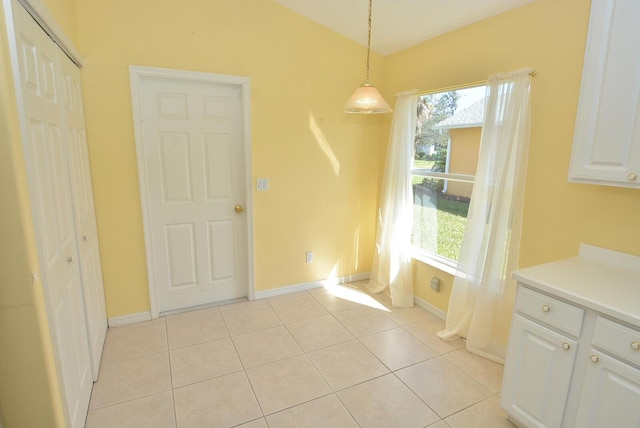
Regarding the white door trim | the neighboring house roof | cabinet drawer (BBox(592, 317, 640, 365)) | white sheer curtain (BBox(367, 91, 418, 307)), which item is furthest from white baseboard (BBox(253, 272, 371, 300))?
cabinet drawer (BBox(592, 317, 640, 365))

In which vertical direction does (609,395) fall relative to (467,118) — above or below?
below

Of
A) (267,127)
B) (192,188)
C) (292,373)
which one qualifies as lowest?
(292,373)

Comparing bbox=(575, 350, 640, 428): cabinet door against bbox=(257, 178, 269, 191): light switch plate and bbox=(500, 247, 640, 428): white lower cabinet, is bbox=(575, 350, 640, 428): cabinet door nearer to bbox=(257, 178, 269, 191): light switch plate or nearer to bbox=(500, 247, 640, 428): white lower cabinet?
bbox=(500, 247, 640, 428): white lower cabinet

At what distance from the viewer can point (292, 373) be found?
2.30m

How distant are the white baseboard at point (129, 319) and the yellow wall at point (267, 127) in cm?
4

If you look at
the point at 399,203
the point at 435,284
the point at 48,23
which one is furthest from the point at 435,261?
the point at 48,23

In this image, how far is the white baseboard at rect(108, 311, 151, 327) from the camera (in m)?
2.82

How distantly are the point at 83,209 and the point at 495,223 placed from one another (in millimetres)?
2827

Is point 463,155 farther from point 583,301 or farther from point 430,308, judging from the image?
point 583,301

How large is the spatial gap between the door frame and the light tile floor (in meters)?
0.47

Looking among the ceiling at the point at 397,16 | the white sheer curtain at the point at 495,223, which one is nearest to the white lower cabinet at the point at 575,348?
the white sheer curtain at the point at 495,223

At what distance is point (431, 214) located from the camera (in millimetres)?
3186

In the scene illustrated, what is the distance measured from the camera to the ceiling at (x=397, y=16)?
2371mm

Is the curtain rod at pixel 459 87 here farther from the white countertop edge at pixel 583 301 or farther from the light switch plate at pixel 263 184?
the light switch plate at pixel 263 184
